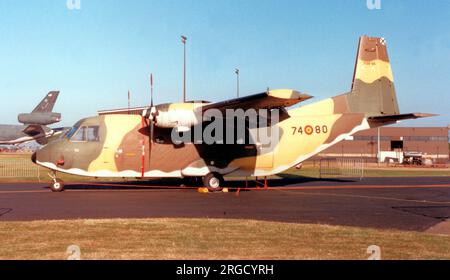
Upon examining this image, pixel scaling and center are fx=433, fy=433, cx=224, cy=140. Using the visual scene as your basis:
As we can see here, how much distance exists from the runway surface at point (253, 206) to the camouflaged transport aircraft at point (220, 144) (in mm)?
1322

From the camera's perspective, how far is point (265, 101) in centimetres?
1730

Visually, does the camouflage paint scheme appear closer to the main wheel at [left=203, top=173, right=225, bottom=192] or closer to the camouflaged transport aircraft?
the camouflaged transport aircraft

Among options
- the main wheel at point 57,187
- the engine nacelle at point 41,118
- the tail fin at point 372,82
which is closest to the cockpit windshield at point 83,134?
the main wheel at point 57,187

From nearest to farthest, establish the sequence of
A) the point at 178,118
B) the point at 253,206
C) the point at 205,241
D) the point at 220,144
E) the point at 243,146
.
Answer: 1. the point at 205,241
2. the point at 253,206
3. the point at 178,118
4. the point at 220,144
5. the point at 243,146

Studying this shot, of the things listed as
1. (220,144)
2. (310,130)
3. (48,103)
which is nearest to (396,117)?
(310,130)

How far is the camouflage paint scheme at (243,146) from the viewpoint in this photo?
18.6m

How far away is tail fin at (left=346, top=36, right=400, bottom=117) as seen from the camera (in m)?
21.6

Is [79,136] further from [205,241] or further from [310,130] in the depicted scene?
[205,241]

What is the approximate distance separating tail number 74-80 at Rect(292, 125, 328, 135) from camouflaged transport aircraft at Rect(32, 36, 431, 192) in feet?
0.16

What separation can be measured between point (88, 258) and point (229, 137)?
1320cm

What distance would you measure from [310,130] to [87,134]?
33.9ft

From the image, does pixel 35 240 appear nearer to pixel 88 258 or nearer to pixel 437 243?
pixel 88 258

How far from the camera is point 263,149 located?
66.4 feet
